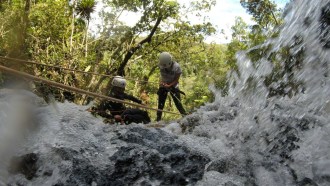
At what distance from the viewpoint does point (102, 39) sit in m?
13.1

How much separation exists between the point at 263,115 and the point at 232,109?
29.6 inches

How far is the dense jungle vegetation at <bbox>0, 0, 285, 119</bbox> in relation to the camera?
948 centimetres

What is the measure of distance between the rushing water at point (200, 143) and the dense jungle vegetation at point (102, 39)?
145 inches

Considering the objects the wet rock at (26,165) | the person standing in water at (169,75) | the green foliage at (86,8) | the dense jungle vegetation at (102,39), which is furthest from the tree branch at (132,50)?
the wet rock at (26,165)

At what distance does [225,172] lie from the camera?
98.0 inches

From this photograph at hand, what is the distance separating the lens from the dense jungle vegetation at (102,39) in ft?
31.1

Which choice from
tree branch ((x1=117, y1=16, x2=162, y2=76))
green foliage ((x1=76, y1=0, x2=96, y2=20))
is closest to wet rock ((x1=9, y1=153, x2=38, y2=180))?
green foliage ((x1=76, y1=0, x2=96, y2=20))

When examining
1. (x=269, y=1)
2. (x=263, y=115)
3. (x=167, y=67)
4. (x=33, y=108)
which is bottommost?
(x=33, y=108)

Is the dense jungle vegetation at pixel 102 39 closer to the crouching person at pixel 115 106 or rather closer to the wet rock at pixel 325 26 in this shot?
the crouching person at pixel 115 106

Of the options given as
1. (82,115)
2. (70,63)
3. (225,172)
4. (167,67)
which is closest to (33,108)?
(82,115)

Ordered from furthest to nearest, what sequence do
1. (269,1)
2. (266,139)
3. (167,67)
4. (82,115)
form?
1. (269,1)
2. (167,67)
3. (82,115)
4. (266,139)

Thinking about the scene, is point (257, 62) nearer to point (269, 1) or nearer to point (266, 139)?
point (266, 139)

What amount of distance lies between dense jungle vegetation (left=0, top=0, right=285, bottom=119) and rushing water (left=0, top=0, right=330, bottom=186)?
3681 millimetres

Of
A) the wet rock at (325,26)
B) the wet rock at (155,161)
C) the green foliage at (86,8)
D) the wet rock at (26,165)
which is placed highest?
the green foliage at (86,8)
